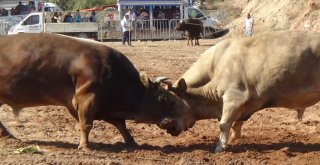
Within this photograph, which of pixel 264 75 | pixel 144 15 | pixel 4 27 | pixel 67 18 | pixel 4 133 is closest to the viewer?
pixel 264 75

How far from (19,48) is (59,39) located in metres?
0.57

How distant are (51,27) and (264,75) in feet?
103

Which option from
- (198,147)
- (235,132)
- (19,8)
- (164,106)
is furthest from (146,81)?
(19,8)

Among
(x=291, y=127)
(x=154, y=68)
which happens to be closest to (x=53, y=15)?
(x=154, y=68)

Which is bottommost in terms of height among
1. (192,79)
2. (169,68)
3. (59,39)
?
(169,68)

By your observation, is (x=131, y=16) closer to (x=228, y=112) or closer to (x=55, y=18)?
(x=55, y=18)

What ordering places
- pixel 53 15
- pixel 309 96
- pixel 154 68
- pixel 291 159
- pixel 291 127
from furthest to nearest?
1. pixel 53 15
2. pixel 154 68
3. pixel 291 127
4. pixel 309 96
5. pixel 291 159

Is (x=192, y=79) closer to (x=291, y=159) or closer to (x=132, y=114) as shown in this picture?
(x=132, y=114)

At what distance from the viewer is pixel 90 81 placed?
956cm

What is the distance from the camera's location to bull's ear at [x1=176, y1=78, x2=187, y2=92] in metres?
10.1

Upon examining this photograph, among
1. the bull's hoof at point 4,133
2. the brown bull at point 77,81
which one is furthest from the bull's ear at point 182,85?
the bull's hoof at point 4,133

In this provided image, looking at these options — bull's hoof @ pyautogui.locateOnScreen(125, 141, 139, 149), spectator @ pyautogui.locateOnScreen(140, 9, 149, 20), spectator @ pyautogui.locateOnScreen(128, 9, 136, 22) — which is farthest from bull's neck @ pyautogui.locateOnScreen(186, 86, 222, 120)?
spectator @ pyautogui.locateOnScreen(140, 9, 149, 20)

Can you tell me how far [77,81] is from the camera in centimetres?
961

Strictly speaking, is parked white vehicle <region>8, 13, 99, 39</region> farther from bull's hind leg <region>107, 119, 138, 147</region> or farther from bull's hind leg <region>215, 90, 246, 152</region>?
bull's hind leg <region>215, 90, 246, 152</region>
